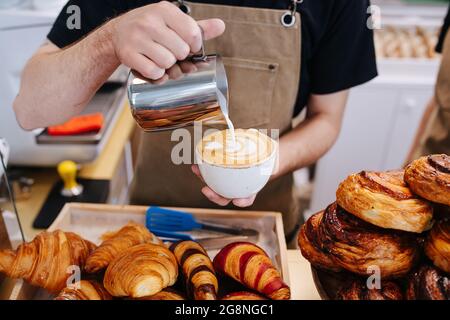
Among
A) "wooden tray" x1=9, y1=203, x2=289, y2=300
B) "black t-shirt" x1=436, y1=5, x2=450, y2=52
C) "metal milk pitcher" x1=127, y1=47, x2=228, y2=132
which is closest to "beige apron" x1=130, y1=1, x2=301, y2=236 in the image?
"wooden tray" x1=9, y1=203, x2=289, y2=300

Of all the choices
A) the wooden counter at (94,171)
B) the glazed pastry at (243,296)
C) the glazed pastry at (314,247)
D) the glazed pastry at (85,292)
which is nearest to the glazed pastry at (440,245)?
the glazed pastry at (314,247)

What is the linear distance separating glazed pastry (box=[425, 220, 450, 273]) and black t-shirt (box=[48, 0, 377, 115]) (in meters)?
0.65

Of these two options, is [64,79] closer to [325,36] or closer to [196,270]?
[196,270]

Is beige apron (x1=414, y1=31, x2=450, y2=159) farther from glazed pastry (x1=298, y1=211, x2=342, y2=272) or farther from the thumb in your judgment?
the thumb

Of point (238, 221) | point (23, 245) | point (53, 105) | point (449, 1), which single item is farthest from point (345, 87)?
point (449, 1)

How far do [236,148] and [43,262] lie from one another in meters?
0.38

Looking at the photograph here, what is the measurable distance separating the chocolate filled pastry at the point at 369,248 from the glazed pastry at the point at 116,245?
→ 37cm

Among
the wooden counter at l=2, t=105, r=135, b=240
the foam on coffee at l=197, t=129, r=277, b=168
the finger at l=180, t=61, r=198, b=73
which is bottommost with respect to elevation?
the wooden counter at l=2, t=105, r=135, b=240

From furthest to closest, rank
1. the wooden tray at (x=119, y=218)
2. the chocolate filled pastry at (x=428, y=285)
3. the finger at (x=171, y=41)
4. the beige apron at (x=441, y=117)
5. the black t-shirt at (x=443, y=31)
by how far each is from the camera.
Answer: the black t-shirt at (x=443, y=31)
the beige apron at (x=441, y=117)
the wooden tray at (x=119, y=218)
the finger at (x=171, y=41)
the chocolate filled pastry at (x=428, y=285)

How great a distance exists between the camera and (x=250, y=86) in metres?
1.06

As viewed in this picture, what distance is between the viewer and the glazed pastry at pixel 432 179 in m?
0.53

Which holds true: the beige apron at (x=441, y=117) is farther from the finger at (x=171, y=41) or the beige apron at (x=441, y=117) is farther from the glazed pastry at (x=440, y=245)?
the finger at (x=171, y=41)

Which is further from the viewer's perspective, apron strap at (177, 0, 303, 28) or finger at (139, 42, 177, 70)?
apron strap at (177, 0, 303, 28)

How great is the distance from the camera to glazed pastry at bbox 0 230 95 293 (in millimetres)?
705
